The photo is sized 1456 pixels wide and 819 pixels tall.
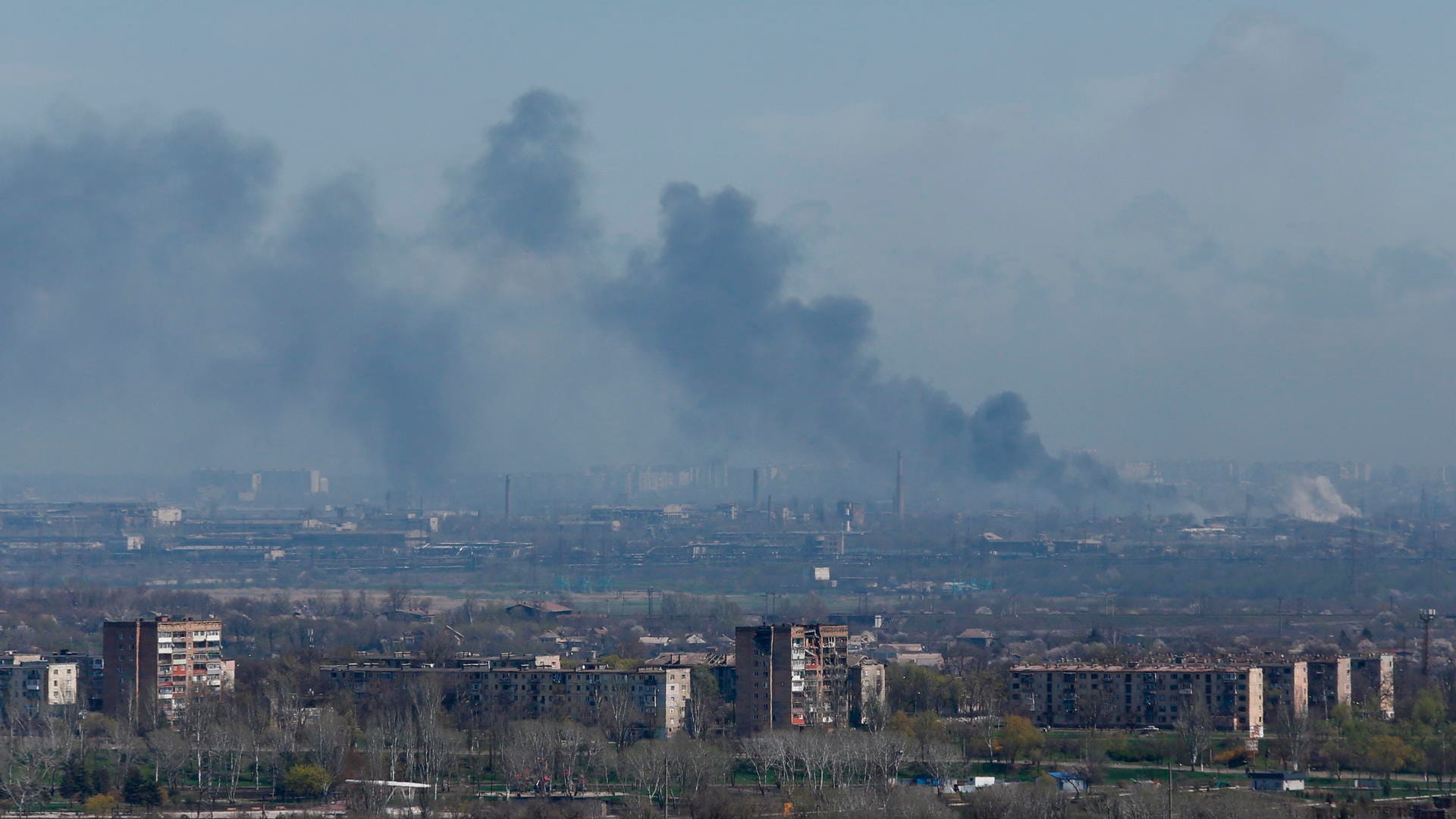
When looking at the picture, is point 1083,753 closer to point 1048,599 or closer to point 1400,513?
point 1048,599

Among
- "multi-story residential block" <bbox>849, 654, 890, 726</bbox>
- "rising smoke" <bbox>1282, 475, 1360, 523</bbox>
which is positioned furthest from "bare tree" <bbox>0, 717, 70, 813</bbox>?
"rising smoke" <bbox>1282, 475, 1360, 523</bbox>

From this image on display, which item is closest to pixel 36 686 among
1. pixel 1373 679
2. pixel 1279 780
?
pixel 1279 780

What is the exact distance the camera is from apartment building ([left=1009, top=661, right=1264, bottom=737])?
35.8 meters

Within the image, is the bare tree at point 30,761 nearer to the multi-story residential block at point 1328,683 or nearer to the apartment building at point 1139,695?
the apartment building at point 1139,695

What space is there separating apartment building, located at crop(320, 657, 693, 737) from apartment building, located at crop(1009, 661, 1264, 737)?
16.9ft

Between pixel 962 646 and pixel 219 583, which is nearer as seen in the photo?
pixel 962 646

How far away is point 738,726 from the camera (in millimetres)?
34469

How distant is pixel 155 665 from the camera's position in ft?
120

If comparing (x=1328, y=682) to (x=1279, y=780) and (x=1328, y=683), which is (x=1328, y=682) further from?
(x=1279, y=780)

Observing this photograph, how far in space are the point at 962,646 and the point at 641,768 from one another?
2575 centimetres

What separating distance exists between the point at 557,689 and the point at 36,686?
7674 millimetres

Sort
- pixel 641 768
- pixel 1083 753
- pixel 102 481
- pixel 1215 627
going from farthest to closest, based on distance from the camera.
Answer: pixel 102 481 < pixel 1215 627 < pixel 1083 753 < pixel 641 768

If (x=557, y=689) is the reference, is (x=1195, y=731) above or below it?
below

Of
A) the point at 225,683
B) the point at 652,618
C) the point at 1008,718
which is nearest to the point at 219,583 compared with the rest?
the point at 652,618
